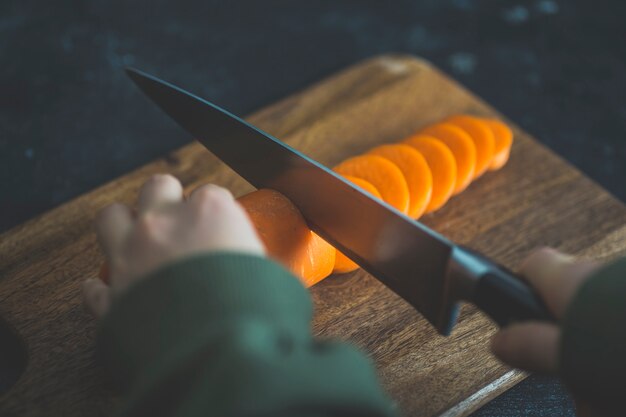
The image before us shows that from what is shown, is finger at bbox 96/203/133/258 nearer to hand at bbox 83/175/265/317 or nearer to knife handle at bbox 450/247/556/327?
hand at bbox 83/175/265/317

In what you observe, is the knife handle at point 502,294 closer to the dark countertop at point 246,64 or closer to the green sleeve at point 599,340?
the green sleeve at point 599,340

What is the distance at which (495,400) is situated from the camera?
168cm

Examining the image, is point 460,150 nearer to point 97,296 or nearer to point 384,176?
point 384,176

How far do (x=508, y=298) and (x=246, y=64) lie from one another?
5.17 ft

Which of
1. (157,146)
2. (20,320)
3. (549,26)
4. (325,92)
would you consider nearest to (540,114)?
(549,26)

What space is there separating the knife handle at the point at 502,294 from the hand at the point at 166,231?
384mm

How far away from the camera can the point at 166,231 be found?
1.20 metres

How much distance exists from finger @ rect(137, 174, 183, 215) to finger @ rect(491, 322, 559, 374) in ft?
2.06

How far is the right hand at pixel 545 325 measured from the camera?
1.17 m

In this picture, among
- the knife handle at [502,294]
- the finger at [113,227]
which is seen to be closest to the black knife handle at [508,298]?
the knife handle at [502,294]

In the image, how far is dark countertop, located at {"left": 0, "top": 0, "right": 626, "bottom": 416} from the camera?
7.34ft

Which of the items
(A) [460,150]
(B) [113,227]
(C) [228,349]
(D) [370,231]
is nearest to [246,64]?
(A) [460,150]

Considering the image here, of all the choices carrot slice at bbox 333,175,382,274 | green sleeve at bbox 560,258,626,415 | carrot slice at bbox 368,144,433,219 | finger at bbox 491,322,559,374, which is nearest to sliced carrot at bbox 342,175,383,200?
carrot slice at bbox 333,175,382,274

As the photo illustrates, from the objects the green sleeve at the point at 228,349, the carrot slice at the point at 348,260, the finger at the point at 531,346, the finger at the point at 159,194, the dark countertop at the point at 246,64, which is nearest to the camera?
the green sleeve at the point at 228,349
